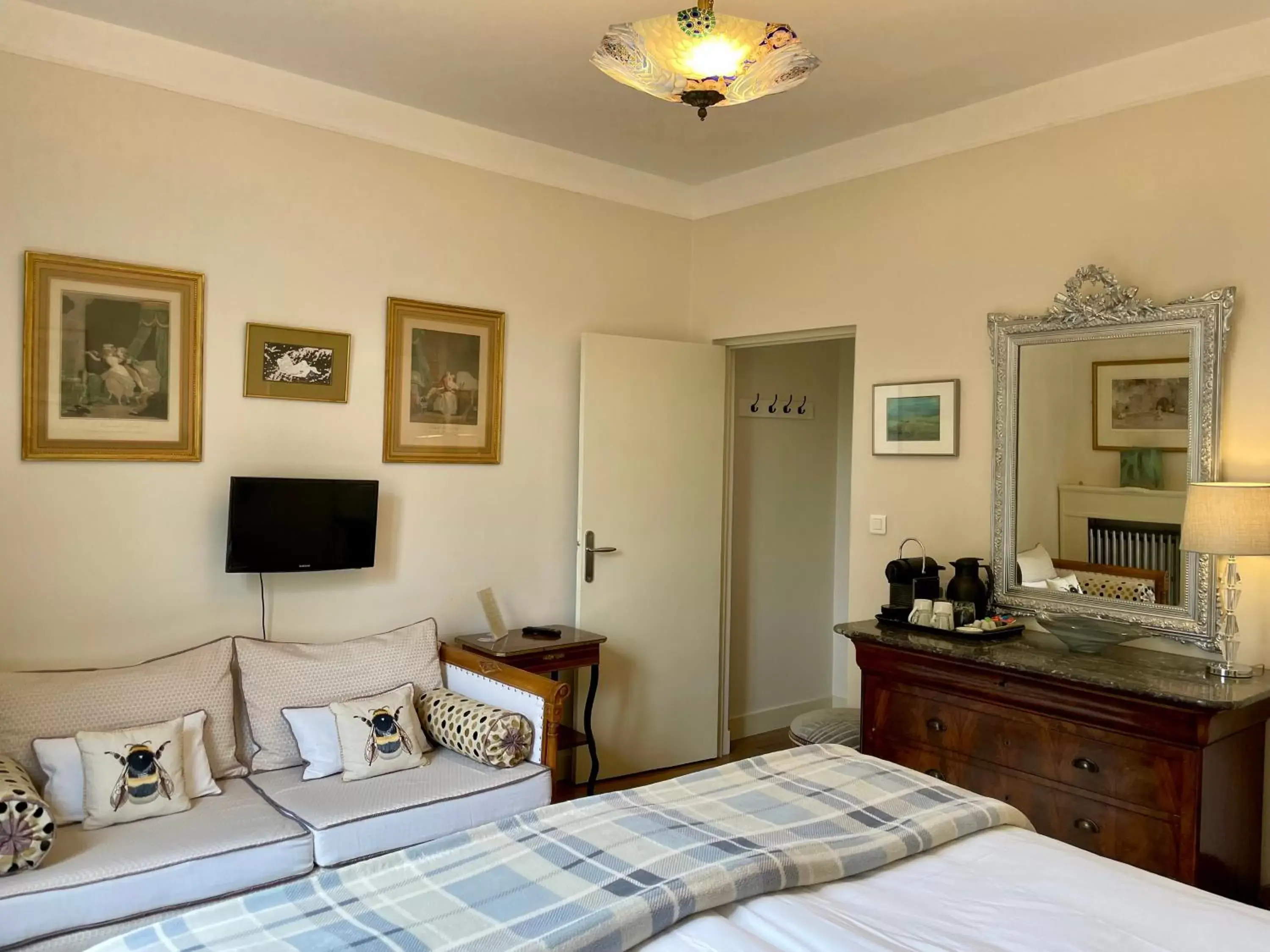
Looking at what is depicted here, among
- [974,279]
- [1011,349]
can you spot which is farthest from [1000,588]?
[974,279]

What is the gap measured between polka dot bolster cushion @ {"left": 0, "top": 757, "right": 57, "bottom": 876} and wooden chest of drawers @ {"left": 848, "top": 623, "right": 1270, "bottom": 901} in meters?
2.62

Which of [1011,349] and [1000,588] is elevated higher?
[1011,349]

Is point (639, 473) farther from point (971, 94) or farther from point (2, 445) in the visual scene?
point (2, 445)

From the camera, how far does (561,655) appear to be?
3.90 m

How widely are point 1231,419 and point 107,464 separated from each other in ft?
12.1

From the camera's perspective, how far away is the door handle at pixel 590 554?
427 centimetres

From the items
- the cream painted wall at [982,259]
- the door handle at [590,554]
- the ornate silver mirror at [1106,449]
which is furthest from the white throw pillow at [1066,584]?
the door handle at [590,554]

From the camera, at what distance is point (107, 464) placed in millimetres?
3143

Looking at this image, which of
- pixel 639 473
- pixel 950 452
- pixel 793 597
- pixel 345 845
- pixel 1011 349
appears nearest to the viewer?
pixel 345 845

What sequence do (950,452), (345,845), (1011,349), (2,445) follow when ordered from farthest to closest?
1. (950,452)
2. (1011,349)
3. (2,445)
4. (345,845)

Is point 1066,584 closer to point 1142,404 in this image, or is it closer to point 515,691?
point 1142,404

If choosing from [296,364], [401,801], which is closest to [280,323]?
[296,364]

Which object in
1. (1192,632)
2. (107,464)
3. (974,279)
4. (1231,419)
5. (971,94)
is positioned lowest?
(1192,632)

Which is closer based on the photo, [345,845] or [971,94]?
[345,845]
